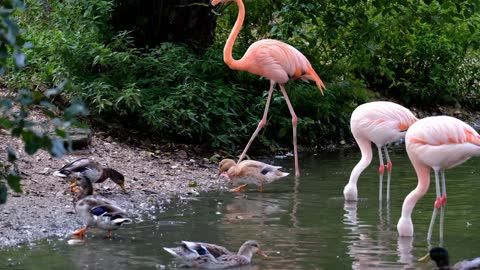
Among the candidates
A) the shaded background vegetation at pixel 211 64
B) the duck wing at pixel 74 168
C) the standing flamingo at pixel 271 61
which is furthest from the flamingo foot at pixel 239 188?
the duck wing at pixel 74 168

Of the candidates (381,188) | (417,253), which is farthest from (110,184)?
(417,253)

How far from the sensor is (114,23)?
12.5 m

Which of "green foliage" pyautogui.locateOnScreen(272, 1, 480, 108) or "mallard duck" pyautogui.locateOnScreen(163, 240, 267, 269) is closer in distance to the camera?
"mallard duck" pyautogui.locateOnScreen(163, 240, 267, 269)

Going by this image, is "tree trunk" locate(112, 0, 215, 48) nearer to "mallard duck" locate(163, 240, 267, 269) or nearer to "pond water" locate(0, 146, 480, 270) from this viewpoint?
"pond water" locate(0, 146, 480, 270)

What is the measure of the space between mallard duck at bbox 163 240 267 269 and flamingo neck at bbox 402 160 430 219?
1732mm

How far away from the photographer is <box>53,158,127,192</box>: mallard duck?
8.35m

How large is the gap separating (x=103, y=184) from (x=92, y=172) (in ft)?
2.59

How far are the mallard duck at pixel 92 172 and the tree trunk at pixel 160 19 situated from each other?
4.15 meters

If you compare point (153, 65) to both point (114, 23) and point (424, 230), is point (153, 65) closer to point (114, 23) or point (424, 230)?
point (114, 23)

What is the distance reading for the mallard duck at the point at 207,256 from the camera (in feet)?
19.6

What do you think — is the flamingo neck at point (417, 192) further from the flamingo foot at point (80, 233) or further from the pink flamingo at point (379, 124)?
the flamingo foot at point (80, 233)

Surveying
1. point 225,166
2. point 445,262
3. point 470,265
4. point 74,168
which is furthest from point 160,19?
point 470,265

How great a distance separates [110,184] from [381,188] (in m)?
2.88

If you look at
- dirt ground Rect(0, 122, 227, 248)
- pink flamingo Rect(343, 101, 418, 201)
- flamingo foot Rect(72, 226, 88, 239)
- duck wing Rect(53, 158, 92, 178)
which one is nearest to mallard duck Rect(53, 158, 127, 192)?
duck wing Rect(53, 158, 92, 178)
